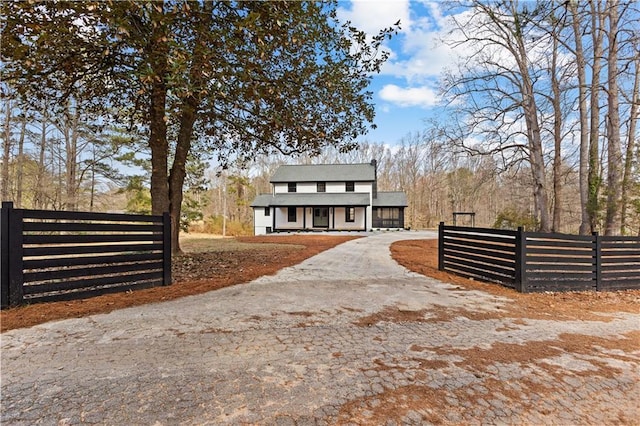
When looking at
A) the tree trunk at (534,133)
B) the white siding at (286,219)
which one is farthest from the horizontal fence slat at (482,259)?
the white siding at (286,219)

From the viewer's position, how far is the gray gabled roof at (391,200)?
28578mm

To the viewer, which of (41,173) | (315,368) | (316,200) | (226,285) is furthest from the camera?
(316,200)

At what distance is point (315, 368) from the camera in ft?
8.76

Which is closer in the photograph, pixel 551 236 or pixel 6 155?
pixel 551 236

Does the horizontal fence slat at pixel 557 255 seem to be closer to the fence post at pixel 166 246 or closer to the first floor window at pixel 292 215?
the fence post at pixel 166 246

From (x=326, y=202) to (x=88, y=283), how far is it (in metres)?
22.6

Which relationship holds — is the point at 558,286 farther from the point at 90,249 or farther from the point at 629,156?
the point at 90,249

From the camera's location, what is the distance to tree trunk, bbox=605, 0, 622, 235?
8586 millimetres

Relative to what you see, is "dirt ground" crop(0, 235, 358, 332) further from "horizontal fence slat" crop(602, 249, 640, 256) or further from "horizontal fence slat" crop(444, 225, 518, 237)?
"horizontal fence slat" crop(602, 249, 640, 256)

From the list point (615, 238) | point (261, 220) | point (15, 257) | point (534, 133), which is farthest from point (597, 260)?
point (261, 220)

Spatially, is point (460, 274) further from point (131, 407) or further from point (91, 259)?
point (91, 259)

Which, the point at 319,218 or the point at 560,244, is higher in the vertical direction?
the point at 319,218

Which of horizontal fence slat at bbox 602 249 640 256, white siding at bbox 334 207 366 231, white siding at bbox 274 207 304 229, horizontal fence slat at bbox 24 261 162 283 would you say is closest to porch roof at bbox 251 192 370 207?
white siding at bbox 274 207 304 229

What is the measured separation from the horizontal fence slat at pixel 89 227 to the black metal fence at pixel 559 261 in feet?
22.2
